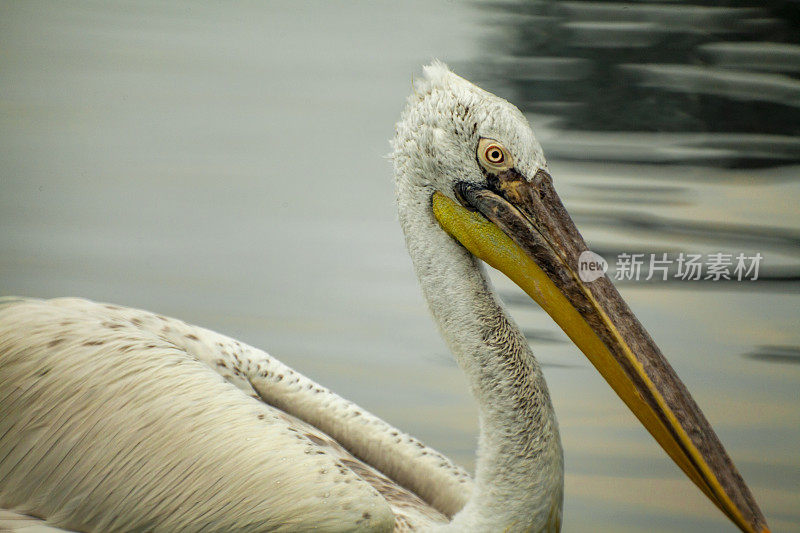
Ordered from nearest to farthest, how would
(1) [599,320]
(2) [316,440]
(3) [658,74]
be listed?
(1) [599,320], (2) [316,440], (3) [658,74]

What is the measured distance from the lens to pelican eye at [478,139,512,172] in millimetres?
1739

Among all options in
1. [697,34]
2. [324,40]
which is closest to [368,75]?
[324,40]

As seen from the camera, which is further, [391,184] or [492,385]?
[391,184]

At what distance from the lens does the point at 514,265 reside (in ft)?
5.98

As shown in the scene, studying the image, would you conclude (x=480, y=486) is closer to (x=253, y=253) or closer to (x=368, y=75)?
(x=253, y=253)

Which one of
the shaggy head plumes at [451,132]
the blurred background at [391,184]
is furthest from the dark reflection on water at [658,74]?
the shaggy head plumes at [451,132]

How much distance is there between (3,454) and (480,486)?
1.07m

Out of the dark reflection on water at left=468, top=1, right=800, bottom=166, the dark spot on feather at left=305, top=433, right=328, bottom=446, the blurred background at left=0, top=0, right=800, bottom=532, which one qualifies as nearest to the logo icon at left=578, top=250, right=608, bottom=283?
the dark spot on feather at left=305, top=433, right=328, bottom=446

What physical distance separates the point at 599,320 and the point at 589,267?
115 mm

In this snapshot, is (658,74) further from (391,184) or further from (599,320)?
(599,320)

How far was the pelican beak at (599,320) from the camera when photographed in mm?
1728

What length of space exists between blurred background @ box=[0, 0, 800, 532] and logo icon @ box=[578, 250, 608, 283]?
1.04m

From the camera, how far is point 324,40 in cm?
563

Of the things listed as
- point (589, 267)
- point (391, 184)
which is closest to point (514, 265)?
point (589, 267)
